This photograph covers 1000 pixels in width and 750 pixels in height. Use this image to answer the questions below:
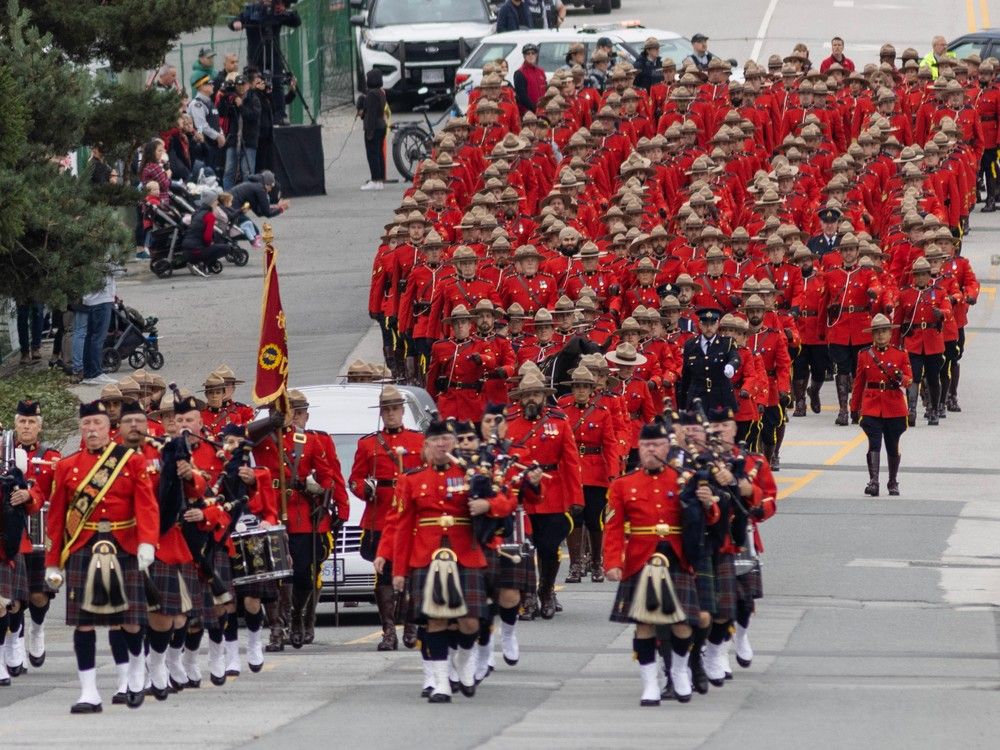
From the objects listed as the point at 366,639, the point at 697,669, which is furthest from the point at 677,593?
the point at 366,639

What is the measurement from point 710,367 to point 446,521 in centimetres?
790

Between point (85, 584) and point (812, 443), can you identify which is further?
point (812, 443)

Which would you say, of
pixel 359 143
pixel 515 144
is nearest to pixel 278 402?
pixel 515 144

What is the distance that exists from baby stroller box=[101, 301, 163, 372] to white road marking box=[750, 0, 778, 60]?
2222cm

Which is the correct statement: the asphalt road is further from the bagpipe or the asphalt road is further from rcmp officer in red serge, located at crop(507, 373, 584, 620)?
the bagpipe

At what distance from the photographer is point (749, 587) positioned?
584 inches

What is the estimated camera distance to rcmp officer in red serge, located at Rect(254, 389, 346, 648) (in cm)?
1634

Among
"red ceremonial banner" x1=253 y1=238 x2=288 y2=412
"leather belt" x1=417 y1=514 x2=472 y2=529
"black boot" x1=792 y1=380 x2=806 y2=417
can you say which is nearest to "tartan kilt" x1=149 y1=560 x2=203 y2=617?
"leather belt" x1=417 y1=514 x2=472 y2=529

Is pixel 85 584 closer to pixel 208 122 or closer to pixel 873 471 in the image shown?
pixel 873 471

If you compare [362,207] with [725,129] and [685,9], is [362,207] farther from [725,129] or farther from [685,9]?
[685,9]

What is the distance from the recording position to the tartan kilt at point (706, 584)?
45.8ft

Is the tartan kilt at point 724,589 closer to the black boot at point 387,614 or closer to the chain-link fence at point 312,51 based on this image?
the black boot at point 387,614

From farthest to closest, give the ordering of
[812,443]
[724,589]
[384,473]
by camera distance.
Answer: [812,443] < [384,473] < [724,589]

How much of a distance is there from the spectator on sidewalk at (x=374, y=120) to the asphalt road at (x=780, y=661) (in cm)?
885
